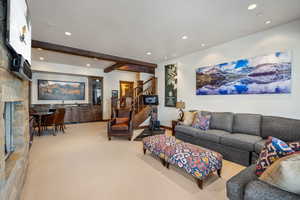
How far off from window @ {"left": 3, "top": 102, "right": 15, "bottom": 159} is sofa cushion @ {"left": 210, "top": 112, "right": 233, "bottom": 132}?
406 centimetres

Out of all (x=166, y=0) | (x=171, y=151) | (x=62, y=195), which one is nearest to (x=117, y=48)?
(x=166, y=0)

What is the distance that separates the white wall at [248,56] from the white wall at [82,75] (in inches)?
161

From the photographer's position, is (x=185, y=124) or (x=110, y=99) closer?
(x=185, y=124)

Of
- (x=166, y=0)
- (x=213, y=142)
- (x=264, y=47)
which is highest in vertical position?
(x=166, y=0)

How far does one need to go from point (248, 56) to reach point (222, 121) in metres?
1.82

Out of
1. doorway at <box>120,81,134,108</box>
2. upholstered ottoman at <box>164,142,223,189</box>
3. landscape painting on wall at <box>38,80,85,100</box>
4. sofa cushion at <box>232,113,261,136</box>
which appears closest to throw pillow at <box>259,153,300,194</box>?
upholstered ottoman at <box>164,142,223,189</box>

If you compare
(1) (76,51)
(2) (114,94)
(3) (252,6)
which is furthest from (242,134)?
(2) (114,94)

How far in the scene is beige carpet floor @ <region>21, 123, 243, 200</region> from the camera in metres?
1.77

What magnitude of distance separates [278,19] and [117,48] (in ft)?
13.1

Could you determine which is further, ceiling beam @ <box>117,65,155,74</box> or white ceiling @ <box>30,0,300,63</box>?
ceiling beam @ <box>117,65,155,74</box>

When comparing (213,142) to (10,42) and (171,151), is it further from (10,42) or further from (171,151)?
(10,42)

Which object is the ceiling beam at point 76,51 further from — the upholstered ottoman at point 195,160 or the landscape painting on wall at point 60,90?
the upholstered ottoman at point 195,160

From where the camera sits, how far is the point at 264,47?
311 cm

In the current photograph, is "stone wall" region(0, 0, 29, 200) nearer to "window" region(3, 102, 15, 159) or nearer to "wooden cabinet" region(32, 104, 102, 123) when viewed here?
"window" region(3, 102, 15, 159)
